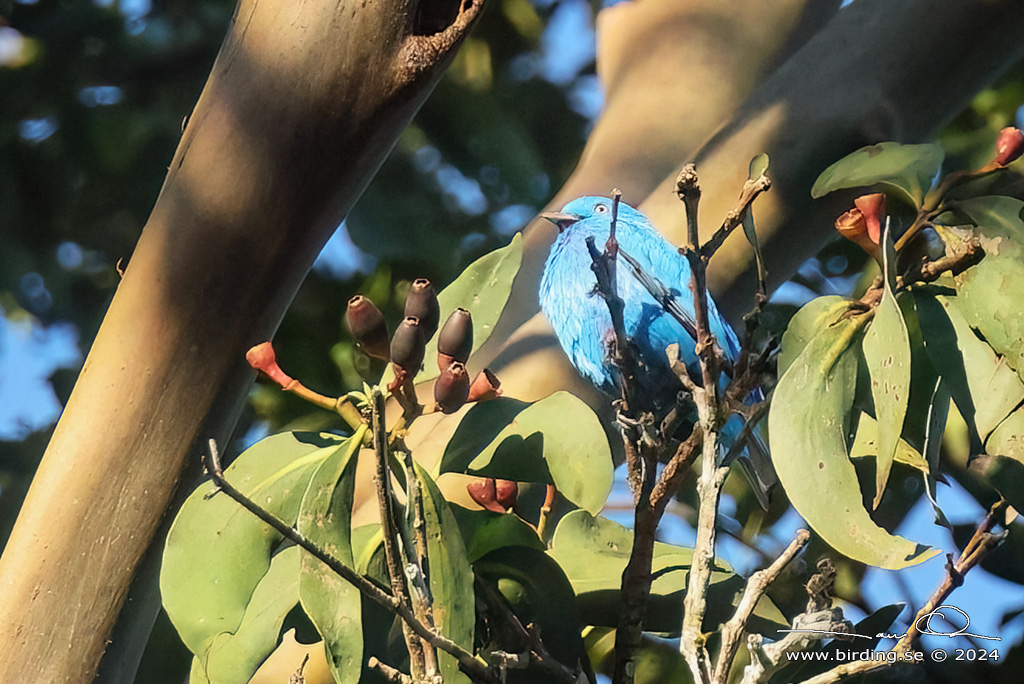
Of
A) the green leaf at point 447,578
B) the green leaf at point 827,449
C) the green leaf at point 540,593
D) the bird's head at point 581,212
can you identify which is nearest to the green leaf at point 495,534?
the green leaf at point 540,593

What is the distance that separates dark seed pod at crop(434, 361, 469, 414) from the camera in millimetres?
955

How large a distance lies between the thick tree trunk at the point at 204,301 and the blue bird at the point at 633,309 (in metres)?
0.75

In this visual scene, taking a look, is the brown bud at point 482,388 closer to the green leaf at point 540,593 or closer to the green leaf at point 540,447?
the green leaf at point 540,447

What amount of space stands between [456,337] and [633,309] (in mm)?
1149

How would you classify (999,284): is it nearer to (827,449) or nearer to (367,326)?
(827,449)

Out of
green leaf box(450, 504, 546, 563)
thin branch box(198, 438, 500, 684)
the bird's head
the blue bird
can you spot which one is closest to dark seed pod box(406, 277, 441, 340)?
thin branch box(198, 438, 500, 684)

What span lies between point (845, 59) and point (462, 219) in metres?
1.31

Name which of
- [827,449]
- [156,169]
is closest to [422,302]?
[827,449]

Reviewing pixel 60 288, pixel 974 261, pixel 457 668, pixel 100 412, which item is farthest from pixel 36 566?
pixel 60 288

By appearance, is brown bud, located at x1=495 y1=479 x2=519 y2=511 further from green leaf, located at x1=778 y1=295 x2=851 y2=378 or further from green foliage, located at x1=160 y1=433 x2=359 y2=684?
→ green leaf, located at x1=778 y1=295 x2=851 y2=378

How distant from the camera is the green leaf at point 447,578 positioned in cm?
Result: 92

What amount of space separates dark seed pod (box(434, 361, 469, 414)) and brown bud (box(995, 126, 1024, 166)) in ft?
2.02

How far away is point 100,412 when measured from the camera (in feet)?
3.89

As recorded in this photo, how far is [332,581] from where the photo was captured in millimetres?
941
